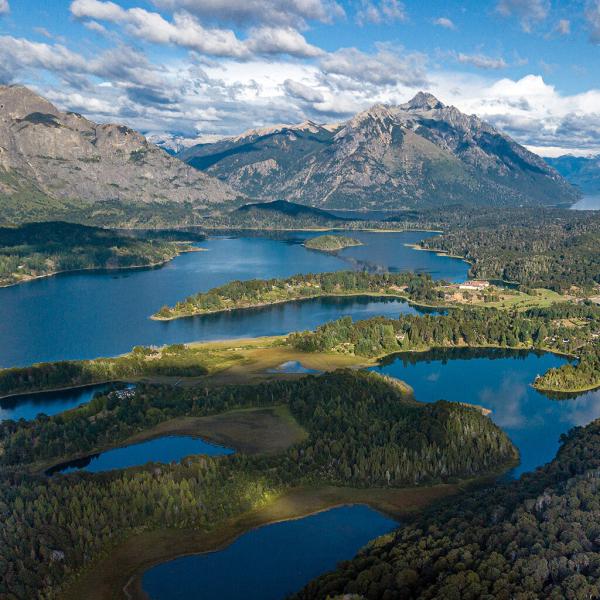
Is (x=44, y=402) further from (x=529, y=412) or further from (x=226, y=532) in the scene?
(x=529, y=412)

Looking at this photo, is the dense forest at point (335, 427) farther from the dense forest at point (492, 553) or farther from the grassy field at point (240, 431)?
the dense forest at point (492, 553)

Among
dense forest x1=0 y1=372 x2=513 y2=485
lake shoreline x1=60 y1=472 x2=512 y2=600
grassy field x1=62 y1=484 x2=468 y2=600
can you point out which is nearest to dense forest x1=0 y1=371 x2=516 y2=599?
dense forest x1=0 y1=372 x2=513 y2=485

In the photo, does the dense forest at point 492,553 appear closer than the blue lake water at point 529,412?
Yes

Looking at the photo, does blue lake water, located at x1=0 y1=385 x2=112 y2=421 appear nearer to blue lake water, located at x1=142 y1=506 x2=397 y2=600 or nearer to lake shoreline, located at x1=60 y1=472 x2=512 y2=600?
lake shoreline, located at x1=60 y1=472 x2=512 y2=600

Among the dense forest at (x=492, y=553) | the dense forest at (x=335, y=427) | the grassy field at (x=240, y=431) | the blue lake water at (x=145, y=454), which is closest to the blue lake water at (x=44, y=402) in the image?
the dense forest at (x=335, y=427)

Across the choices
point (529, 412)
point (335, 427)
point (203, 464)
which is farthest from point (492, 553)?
point (529, 412)

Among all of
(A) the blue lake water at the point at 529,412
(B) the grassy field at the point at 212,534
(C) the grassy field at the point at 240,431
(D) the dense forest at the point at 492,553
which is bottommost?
(B) the grassy field at the point at 212,534
